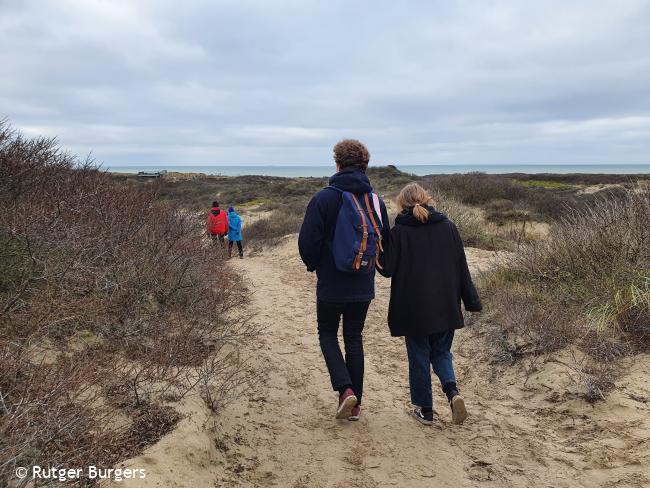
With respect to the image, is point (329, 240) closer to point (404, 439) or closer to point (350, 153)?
point (350, 153)

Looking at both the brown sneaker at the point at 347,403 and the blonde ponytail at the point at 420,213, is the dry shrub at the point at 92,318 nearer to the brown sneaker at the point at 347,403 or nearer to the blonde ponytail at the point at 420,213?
the brown sneaker at the point at 347,403

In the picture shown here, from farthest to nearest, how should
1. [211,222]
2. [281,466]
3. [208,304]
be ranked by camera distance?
[211,222] < [208,304] < [281,466]

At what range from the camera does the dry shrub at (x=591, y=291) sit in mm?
4559

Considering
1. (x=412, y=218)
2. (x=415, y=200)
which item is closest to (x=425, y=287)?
(x=412, y=218)

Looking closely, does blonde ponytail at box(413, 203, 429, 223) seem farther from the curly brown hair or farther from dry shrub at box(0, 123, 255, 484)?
dry shrub at box(0, 123, 255, 484)

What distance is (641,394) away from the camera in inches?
150

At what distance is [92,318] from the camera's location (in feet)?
13.5

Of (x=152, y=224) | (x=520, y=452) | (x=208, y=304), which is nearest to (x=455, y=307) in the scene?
(x=520, y=452)

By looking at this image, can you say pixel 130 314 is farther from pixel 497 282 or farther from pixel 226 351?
pixel 497 282

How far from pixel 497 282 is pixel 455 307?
3.64 metres

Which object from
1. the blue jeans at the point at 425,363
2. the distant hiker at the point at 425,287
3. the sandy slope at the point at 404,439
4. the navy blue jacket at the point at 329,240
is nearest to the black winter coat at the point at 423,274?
the distant hiker at the point at 425,287

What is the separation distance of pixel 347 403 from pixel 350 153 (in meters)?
1.95

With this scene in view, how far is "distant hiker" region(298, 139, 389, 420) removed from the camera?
3.43 m

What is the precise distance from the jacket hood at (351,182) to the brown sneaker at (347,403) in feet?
5.13
